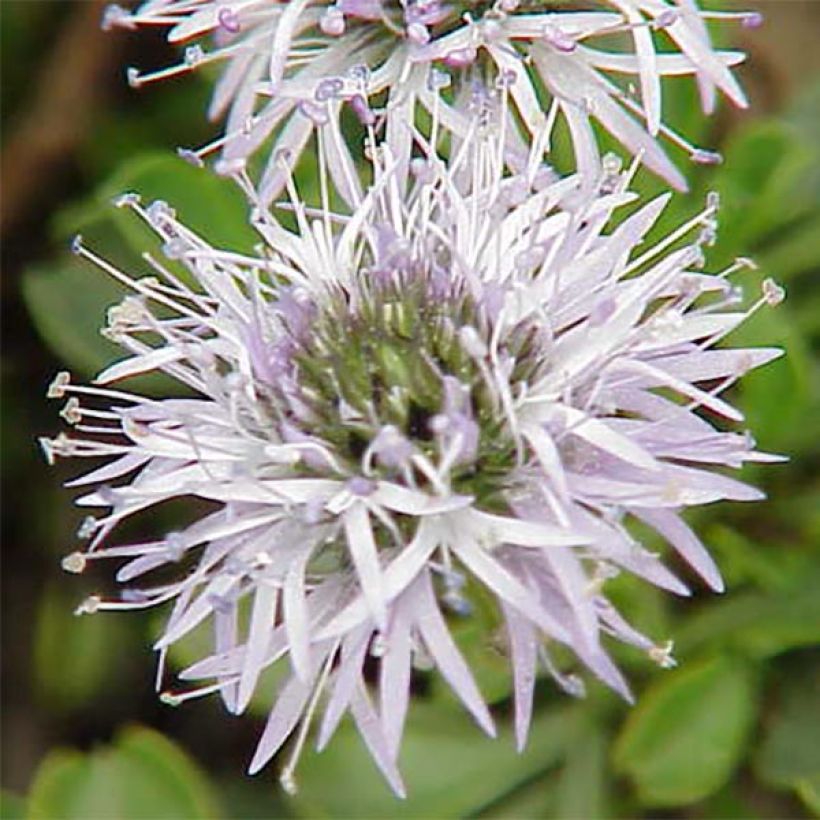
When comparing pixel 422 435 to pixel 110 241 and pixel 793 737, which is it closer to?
pixel 793 737

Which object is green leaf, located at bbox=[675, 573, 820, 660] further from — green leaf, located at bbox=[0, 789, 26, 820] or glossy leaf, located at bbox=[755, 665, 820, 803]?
green leaf, located at bbox=[0, 789, 26, 820]

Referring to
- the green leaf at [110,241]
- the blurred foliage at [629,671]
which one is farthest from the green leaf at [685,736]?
the green leaf at [110,241]

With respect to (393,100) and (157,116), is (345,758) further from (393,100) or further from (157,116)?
(157,116)

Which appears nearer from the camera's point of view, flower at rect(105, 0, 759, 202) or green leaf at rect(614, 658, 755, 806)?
flower at rect(105, 0, 759, 202)

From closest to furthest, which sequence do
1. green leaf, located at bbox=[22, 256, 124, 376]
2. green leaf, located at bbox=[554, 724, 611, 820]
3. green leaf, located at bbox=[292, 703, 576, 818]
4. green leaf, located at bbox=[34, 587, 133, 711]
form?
1. green leaf, located at bbox=[292, 703, 576, 818]
2. green leaf, located at bbox=[554, 724, 611, 820]
3. green leaf, located at bbox=[22, 256, 124, 376]
4. green leaf, located at bbox=[34, 587, 133, 711]

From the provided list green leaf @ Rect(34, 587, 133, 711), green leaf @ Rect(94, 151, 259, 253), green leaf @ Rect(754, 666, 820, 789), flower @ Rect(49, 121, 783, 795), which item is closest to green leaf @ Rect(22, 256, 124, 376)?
green leaf @ Rect(94, 151, 259, 253)

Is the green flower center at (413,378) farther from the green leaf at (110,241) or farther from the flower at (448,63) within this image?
the green leaf at (110,241)

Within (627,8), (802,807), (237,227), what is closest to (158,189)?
(237,227)
